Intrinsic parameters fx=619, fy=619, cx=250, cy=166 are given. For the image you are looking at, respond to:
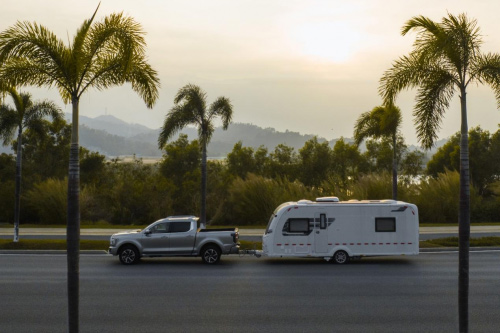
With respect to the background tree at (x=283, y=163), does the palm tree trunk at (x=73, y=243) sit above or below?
below

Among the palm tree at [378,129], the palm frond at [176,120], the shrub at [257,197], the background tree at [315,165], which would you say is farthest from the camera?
the background tree at [315,165]

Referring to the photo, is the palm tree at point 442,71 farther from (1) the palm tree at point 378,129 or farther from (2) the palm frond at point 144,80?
(1) the palm tree at point 378,129

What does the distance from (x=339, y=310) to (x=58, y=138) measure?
4227 centimetres

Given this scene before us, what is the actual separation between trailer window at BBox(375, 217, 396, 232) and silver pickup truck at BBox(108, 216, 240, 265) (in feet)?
16.5

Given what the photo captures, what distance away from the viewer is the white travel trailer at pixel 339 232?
21.8 metres

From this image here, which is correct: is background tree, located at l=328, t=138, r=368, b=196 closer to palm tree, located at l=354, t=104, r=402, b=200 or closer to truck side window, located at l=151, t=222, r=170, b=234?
palm tree, located at l=354, t=104, r=402, b=200

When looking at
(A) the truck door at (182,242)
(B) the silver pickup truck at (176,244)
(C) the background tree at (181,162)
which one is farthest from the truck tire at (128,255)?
(C) the background tree at (181,162)

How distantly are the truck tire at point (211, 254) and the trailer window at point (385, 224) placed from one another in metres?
5.69

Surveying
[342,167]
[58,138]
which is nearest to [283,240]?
[342,167]

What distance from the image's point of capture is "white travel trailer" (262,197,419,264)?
21.8 m

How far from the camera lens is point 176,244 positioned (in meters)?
21.9

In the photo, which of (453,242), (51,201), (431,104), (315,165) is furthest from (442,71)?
(315,165)

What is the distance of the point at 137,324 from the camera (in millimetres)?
12523

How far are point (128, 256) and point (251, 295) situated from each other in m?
7.42
